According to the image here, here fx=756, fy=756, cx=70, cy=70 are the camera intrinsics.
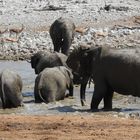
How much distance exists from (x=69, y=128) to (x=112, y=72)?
3705 millimetres

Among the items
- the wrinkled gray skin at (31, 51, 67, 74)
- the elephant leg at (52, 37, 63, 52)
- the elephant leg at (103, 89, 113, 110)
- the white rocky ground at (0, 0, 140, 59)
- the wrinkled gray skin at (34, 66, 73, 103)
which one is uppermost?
the elephant leg at (103, 89, 113, 110)

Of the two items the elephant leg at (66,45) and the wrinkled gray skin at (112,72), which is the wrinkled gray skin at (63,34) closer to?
the elephant leg at (66,45)

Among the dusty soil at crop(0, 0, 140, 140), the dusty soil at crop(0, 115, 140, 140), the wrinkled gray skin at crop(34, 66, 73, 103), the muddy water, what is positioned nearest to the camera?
the dusty soil at crop(0, 115, 140, 140)

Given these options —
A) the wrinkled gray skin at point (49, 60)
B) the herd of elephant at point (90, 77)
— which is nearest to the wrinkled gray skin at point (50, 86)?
the herd of elephant at point (90, 77)

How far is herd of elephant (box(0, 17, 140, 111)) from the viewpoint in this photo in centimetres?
1404

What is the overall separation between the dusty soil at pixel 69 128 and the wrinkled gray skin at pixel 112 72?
213 cm

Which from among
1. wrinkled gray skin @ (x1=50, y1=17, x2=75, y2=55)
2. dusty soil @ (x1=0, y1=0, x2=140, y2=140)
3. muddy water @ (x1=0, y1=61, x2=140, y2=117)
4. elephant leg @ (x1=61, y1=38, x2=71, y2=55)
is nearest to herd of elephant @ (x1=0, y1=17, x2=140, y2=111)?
muddy water @ (x1=0, y1=61, x2=140, y2=117)

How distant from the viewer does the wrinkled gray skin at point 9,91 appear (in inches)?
600

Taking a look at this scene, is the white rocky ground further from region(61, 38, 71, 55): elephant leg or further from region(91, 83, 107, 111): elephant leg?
region(91, 83, 107, 111): elephant leg

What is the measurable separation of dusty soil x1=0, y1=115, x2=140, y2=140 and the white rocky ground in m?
14.3

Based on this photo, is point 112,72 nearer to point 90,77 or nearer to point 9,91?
point 90,77

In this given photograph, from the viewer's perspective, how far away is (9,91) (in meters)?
15.3

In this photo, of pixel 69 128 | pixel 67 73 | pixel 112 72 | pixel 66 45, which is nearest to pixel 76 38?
pixel 66 45

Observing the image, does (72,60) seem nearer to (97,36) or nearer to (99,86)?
(99,86)
